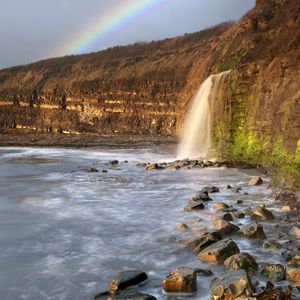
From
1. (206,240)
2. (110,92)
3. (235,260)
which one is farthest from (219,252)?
(110,92)

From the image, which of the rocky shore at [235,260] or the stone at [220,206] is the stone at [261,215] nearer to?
the rocky shore at [235,260]

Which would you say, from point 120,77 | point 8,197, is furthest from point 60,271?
point 120,77

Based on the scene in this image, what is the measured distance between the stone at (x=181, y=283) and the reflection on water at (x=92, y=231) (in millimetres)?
120

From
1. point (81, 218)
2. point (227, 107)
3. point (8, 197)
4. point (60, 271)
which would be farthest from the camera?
point (227, 107)

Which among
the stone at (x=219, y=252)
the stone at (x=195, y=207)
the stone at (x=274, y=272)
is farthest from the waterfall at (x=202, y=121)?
the stone at (x=274, y=272)

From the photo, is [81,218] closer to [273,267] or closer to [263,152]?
[273,267]

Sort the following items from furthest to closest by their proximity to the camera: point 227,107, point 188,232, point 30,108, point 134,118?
point 30,108, point 134,118, point 227,107, point 188,232

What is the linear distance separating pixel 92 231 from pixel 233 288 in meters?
4.17

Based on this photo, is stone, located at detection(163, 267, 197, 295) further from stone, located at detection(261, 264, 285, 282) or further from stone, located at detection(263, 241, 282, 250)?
stone, located at detection(263, 241, 282, 250)

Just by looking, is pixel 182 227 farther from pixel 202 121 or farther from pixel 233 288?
pixel 202 121

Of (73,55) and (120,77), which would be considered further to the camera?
(73,55)

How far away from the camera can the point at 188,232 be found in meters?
8.28

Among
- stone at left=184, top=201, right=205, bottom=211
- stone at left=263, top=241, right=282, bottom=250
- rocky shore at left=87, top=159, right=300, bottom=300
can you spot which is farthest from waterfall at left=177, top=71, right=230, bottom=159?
stone at left=263, top=241, right=282, bottom=250

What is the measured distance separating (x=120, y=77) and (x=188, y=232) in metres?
72.2
